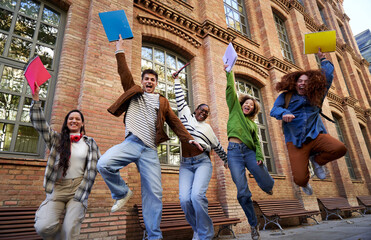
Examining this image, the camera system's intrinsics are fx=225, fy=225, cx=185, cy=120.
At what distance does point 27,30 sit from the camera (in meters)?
4.76

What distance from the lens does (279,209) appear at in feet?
21.4

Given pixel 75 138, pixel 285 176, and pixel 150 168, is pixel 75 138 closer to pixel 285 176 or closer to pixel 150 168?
pixel 150 168

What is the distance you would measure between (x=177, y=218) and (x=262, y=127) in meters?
5.28

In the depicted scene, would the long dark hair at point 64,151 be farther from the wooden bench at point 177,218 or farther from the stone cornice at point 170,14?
the stone cornice at point 170,14

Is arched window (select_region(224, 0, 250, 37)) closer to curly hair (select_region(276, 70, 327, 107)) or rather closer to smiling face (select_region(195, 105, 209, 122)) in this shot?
smiling face (select_region(195, 105, 209, 122))

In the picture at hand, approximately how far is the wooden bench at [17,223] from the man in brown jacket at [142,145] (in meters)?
1.86

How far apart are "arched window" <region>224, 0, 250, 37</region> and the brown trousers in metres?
7.71

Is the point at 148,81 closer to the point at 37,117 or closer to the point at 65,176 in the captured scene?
the point at 37,117

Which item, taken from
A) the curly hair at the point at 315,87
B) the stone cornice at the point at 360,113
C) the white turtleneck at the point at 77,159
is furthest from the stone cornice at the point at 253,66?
the stone cornice at the point at 360,113

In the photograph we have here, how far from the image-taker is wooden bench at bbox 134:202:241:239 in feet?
13.7

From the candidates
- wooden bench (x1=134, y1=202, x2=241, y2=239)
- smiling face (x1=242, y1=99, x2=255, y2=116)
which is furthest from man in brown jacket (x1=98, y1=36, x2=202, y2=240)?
wooden bench (x1=134, y1=202, x2=241, y2=239)

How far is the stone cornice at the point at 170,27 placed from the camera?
6.27 meters

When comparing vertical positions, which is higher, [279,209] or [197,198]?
[197,198]

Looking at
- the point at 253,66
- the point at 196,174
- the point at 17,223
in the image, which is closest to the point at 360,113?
the point at 253,66
